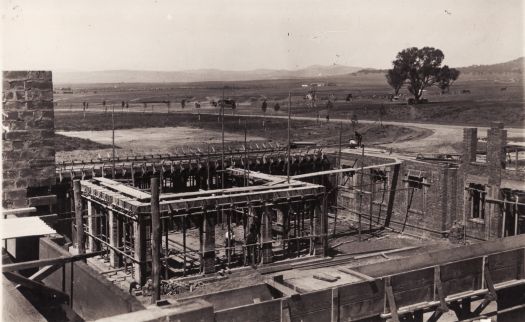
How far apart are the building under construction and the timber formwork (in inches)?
2.8

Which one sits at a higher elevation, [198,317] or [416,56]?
[416,56]

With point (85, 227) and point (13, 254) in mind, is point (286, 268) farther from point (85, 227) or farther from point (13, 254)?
point (13, 254)

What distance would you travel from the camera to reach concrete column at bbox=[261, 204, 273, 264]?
81.2ft

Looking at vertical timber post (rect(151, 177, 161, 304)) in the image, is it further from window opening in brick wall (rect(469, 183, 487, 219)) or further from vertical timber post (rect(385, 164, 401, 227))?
vertical timber post (rect(385, 164, 401, 227))

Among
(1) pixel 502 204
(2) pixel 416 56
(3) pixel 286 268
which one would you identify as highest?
(2) pixel 416 56

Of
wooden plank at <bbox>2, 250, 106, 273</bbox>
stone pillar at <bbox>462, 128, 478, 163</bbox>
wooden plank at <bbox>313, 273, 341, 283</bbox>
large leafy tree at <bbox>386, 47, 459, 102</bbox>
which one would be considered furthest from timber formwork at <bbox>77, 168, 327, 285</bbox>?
large leafy tree at <bbox>386, 47, 459, 102</bbox>

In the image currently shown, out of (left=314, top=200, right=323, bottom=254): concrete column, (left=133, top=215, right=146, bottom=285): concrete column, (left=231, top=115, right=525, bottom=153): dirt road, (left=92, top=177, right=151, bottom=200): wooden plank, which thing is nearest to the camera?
(left=133, top=215, right=146, bottom=285): concrete column

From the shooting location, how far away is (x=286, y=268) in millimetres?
Answer: 24531

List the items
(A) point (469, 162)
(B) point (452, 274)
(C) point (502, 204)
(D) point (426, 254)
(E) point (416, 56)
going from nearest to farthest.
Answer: (B) point (452, 274), (D) point (426, 254), (C) point (502, 204), (A) point (469, 162), (E) point (416, 56)

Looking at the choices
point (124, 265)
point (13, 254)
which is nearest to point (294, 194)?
point (124, 265)

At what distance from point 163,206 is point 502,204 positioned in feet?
48.6

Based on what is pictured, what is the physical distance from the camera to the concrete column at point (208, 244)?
920 inches

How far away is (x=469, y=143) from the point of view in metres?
27.9

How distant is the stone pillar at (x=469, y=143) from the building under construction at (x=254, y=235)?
67mm
